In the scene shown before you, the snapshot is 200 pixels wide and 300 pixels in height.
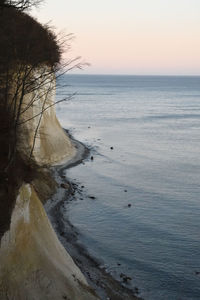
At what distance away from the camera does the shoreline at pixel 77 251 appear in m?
15.6

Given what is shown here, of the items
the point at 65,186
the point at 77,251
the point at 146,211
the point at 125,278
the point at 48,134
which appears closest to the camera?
the point at 125,278

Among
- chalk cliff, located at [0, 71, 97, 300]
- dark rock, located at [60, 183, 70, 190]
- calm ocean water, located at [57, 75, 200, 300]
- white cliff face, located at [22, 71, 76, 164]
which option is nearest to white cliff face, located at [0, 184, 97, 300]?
chalk cliff, located at [0, 71, 97, 300]

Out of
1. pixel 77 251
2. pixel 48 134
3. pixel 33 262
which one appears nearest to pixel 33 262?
pixel 33 262

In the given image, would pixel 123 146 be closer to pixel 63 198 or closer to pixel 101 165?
pixel 101 165

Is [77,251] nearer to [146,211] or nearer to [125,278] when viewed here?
[125,278]

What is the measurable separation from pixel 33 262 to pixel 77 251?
25.7 ft

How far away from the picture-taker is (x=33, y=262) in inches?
446

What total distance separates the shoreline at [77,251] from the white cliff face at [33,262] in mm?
2792

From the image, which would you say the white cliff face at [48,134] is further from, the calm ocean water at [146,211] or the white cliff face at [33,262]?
the white cliff face at [33,262]

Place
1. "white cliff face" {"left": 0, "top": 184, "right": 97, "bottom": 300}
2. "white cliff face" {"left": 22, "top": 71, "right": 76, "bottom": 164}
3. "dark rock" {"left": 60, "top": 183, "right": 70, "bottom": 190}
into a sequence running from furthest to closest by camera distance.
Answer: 1. "dark rock" {"left": 60, "top": 183, "right": 70, "bottom": 190}
2. "white cliff face" {"left": 22, "top": 71, "right": 76, "bottom": 164}
3. "white cliff face" {"left": 0, "top": 184, "right": 97, "bottom": 300}

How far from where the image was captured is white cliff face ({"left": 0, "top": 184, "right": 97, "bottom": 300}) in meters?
10.5

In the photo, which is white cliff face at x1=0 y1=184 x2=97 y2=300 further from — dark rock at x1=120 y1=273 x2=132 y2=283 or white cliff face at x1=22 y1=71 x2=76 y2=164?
white cliff face at x1=22 y1=71 x2=76 y2=164

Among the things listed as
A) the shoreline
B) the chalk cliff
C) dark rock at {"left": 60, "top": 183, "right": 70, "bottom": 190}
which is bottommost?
the shoreline

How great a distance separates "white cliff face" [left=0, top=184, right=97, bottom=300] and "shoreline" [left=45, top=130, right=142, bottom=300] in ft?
9.16
